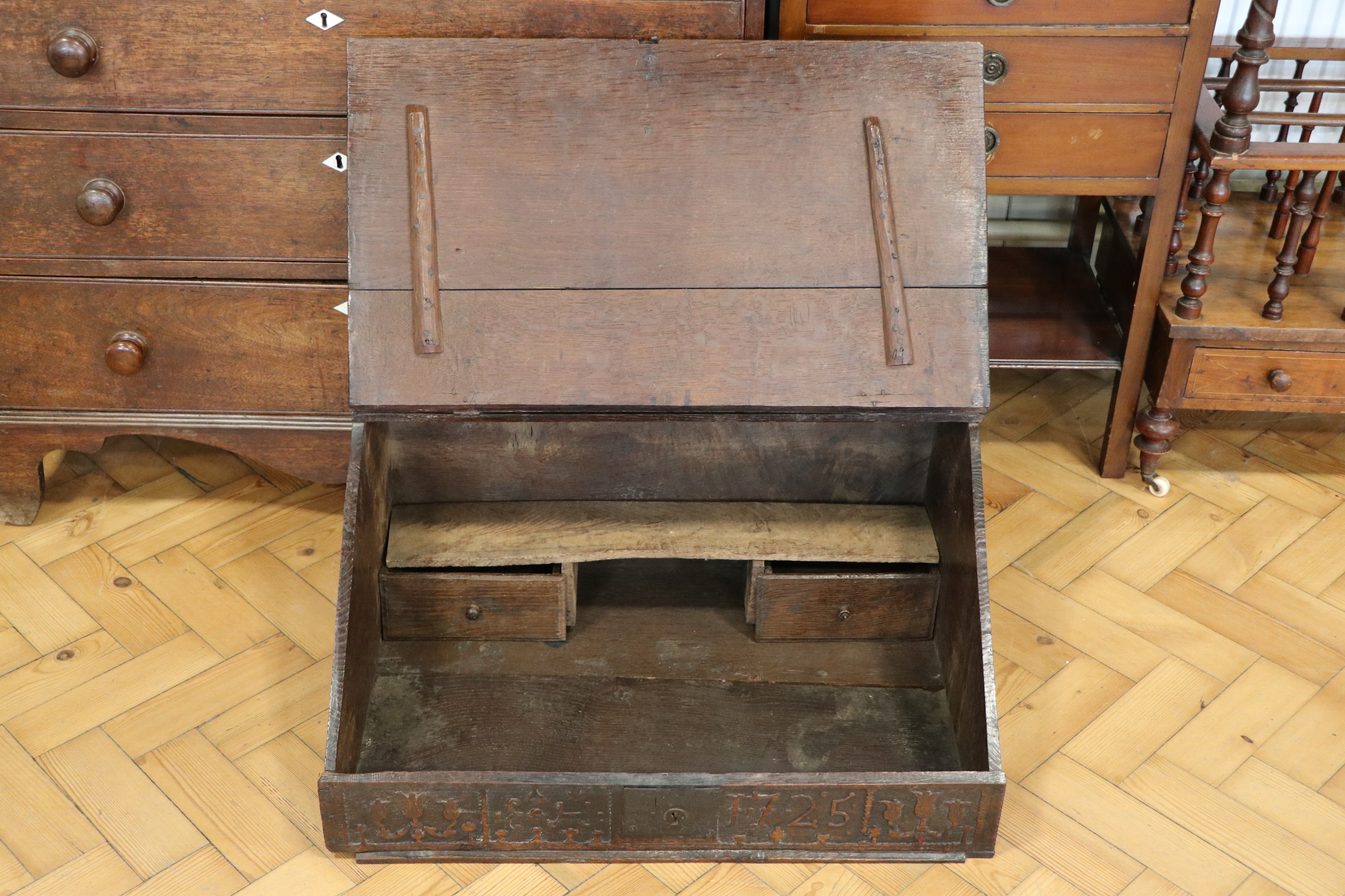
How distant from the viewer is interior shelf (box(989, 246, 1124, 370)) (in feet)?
8.28

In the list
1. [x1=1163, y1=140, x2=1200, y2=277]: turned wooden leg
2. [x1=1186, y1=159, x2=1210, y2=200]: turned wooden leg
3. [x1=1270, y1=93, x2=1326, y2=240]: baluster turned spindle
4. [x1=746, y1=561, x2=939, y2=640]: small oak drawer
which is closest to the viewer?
[x1=746, y1=561, x2=939, y2=640]: small oak drawer

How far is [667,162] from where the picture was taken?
1.97 m

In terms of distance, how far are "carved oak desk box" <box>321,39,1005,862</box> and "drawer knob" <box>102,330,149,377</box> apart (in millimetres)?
517

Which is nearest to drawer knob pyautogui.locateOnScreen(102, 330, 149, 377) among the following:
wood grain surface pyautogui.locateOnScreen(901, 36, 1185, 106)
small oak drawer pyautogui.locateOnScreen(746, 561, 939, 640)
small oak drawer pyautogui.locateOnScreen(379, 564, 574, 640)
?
small oak drawer pyautogui.locateOnScreen(379, 564, 574, 640)

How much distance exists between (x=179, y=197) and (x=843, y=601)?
129 centimetres

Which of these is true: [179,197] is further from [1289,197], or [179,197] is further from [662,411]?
[1289,197]

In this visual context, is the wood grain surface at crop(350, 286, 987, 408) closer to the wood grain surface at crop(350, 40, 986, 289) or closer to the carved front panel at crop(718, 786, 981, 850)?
the wood grain surface at crop(350, 40, 986, 289)

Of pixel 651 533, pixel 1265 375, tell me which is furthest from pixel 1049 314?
pixel 651 533

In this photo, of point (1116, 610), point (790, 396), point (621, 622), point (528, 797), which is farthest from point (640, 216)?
point (1116, 610)

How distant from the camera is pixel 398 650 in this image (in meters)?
2.13

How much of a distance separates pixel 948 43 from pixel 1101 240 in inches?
38.8

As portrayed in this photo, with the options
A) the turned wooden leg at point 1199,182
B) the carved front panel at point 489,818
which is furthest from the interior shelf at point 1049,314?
the carved front panel at point 489,818

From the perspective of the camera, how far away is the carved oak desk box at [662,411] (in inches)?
71.1

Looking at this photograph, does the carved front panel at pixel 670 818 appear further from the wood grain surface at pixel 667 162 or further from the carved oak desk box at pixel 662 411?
the wood grain surface at pixel 667 162
